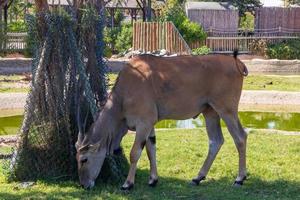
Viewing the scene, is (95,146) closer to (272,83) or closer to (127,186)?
(127,186)

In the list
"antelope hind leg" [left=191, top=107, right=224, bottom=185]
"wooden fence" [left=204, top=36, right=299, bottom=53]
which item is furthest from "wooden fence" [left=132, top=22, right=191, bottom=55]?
"antelope hind leg" [left=191, top=107, right=224, bottom=185]

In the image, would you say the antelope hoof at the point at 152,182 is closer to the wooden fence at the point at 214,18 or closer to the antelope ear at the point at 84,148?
the antelope ear at the point at 84,148

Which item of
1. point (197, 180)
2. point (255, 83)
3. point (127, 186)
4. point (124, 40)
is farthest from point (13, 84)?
point (127, 186)

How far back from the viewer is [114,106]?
7.32m

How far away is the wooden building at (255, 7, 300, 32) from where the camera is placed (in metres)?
35.8

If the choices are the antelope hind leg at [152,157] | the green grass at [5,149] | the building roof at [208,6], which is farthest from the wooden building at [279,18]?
the antelope hind leg at [152,157]

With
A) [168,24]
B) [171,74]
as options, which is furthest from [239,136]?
[168,24]

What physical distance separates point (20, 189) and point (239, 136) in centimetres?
263

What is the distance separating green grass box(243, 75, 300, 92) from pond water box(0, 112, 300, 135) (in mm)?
2621

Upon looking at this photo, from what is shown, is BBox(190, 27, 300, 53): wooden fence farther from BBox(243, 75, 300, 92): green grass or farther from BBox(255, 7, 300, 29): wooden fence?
BBox(243, 75, 300, 92): green grass

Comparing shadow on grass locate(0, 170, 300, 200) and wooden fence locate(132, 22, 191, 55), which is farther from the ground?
wooden fence locate(132, 22, 191, 55)

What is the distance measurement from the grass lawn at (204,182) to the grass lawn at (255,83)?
8599 mm

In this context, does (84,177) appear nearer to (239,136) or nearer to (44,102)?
(44,102)

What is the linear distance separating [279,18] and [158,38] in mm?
10947
